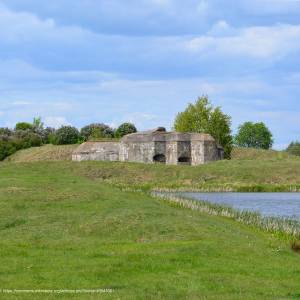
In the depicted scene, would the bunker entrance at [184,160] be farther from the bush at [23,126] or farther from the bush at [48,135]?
the bush at [23,126]

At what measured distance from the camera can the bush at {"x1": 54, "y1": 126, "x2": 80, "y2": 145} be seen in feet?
524

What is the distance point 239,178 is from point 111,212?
61.7 metres

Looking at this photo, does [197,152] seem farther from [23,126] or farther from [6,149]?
[23,126]

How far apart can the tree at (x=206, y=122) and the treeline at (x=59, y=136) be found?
33.4 m

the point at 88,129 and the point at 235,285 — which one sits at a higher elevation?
the point at 88,129

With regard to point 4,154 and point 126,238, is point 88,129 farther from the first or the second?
point 126,238

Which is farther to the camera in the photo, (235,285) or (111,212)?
(111,212)

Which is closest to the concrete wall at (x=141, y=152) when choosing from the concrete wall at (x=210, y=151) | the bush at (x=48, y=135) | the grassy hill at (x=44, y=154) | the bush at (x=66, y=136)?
the concrete wall at (x=210, y=151)

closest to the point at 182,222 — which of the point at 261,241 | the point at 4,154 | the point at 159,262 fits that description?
the point at 261,241

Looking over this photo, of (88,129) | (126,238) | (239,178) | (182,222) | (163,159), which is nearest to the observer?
(126,238)

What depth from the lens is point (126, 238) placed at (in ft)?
83.4

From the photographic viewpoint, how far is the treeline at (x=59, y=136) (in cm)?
15362

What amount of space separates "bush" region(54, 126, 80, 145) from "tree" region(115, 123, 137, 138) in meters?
9.26

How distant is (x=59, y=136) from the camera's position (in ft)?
525
